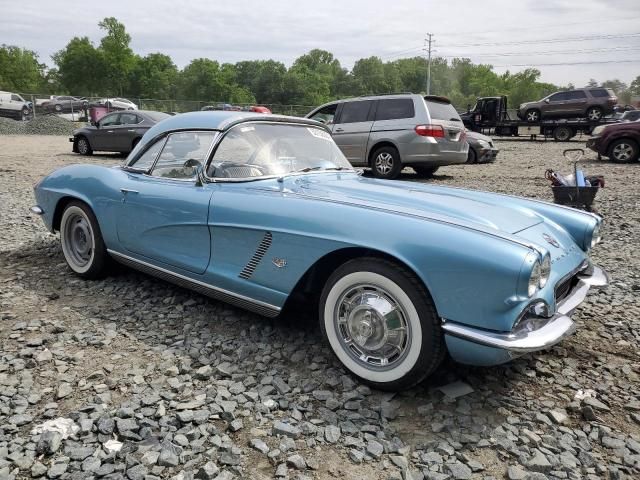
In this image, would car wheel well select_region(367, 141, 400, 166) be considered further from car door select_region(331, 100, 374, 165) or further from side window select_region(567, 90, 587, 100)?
side window select_region(567, 90, 587, 100)

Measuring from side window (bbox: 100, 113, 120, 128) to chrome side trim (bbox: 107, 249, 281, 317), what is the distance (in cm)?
1207

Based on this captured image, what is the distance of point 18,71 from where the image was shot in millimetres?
65438

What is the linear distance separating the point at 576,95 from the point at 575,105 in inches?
19.9

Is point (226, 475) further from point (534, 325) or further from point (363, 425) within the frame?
point (534, 325)

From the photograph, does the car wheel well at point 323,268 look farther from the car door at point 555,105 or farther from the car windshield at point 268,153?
the car door at point 555,105

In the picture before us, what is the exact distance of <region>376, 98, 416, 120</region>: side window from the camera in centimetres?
991

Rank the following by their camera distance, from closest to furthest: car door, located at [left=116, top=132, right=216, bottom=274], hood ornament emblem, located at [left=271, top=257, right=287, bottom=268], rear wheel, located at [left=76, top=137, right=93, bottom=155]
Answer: hood ornament emblem, located at [left=271, top=257, right=287, bottom=268], car door, located at [left=116, top=132, right=216, bottom=274], rear wheel, located at [left=76, top=137, right=93, bottom=155]

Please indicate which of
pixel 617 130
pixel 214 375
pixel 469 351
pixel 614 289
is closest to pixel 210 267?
pixel 214 375

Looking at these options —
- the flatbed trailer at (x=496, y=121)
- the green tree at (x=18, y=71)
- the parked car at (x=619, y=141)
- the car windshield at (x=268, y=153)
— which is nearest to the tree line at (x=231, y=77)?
the green tree at (x=18, y=71)

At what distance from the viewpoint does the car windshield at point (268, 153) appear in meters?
3.38

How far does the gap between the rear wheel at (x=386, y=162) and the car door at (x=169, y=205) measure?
670cm

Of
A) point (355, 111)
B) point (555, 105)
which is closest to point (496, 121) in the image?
point (555, 105)

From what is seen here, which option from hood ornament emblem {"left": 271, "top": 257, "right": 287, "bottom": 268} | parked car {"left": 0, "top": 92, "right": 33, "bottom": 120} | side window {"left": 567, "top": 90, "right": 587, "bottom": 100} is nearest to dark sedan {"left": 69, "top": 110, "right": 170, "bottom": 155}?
hood ornament emblem {"left": 271, "top": 257, "right": 287, "bottom": 268}

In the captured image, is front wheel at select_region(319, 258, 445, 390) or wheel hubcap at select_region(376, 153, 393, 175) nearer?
front wheel at select_region(319, 258, 445, 390)
